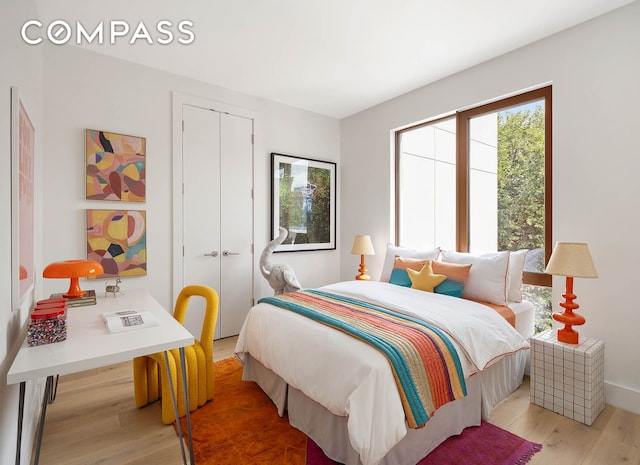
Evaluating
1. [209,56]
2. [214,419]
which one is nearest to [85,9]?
[209,56]

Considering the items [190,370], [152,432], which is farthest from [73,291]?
[152,432]

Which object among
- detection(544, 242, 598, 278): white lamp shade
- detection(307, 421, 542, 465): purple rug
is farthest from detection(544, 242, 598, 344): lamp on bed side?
detection(307, 421, 542, 465): purple rug

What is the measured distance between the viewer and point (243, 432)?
201 centimetres

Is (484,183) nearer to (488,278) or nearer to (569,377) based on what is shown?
(488,278)

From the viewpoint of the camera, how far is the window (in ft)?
9.34

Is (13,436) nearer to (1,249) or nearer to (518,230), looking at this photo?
(1,249)

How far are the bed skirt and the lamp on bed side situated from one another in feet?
1.44

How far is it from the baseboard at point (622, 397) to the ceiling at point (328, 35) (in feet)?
8.78

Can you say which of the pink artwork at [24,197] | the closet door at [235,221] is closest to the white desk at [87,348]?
the pink artwork at [24,197]

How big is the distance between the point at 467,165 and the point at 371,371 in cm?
257

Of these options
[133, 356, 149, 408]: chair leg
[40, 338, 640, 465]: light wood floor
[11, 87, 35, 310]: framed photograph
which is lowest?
[40, 338, 640, 465]: light wood floor

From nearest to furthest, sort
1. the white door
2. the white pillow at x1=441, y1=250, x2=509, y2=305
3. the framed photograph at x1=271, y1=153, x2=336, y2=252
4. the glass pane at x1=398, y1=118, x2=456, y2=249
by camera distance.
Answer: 1. the white pillow at x1=441, y1=250, x2=509, y2=305
2. the white door
3. the glass pane at x1=398, y1=118, x2=456, y2=249
4. the framed photograph at x1=271, y1=153, x2=336, y2=252

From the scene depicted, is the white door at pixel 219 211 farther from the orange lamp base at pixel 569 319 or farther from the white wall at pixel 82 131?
the orange lamp base at pixel 569 319

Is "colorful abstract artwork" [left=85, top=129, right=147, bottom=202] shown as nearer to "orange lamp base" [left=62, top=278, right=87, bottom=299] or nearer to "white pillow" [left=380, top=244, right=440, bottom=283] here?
"orange lamp base" [left=62, top=278, right=87, bottom=299]
